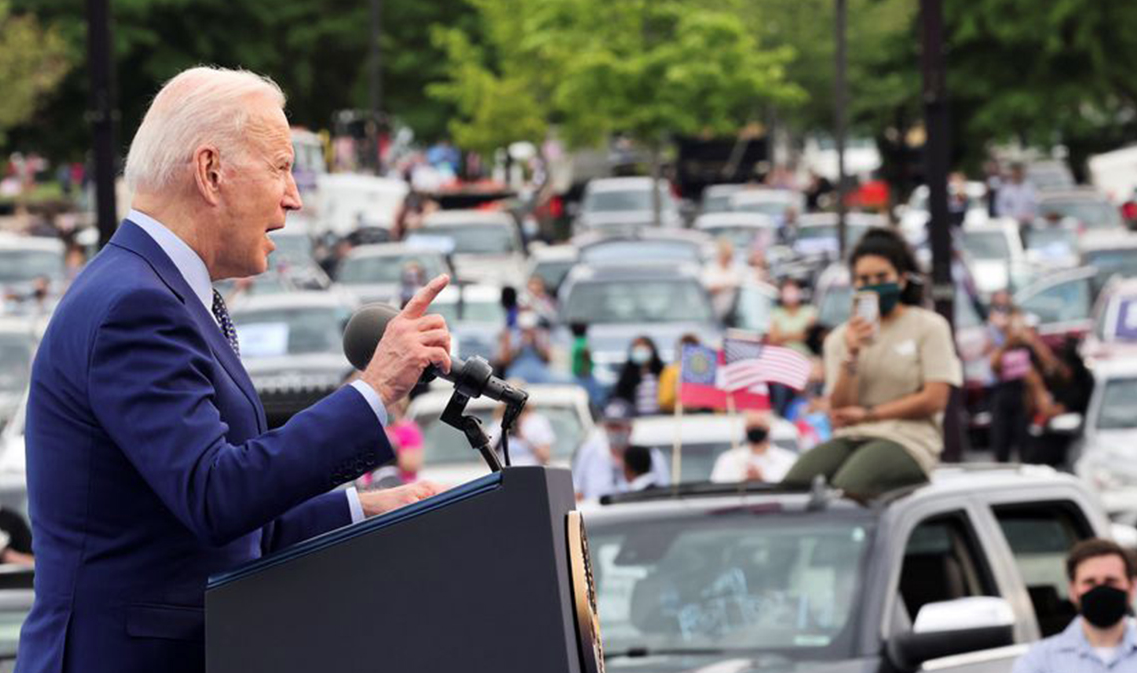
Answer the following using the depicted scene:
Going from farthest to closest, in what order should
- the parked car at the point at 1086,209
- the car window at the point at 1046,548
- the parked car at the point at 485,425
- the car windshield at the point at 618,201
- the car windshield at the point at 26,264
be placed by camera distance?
1. the car windshield at the point at 618,201
2. the parked car at the point at 1086,209
3. the car windshield at the point at 26,264
4. the parked car at the point at 485,425
5. the car window at the point at 1046,548

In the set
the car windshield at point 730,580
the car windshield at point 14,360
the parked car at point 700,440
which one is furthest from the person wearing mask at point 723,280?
the car windshield at point 730,580

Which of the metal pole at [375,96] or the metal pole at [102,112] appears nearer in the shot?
the metal pole at [102,112]

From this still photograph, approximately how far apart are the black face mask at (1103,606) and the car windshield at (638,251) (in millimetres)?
27102

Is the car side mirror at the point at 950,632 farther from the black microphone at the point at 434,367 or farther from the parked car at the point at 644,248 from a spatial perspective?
the parked car at the point at 644,248

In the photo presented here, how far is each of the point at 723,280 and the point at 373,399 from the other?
26.5 m

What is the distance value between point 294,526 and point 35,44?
5569cm

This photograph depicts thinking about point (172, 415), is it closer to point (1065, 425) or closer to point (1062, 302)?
point (1065, 425)

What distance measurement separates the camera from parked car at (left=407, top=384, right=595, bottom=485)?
18.7m

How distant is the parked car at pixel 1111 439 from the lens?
20.1 m

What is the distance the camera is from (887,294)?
10.6 meters

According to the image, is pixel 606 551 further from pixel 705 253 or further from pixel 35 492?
pixel 705 253

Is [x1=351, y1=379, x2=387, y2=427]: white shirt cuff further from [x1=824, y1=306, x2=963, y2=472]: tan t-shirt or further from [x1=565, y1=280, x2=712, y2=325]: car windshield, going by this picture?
[x1=565, y1=280, x2=712, y2=325]: car windshield

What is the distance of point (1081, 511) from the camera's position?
9227 millimetres

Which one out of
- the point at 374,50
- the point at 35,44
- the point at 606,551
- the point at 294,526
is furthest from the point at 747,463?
the point at 35,44
